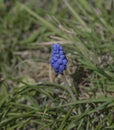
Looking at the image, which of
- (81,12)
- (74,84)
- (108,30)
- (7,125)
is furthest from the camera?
(81,12)

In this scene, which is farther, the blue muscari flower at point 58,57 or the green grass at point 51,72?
the green grass at point 51,72

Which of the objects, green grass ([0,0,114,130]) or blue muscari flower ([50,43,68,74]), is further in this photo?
green grass ([0,0,114,130])

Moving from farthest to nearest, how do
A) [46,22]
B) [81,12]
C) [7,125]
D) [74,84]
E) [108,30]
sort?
[81,12] → [46,22] → [108,30] → [74,84] → [7,125]

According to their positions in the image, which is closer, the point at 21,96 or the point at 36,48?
the point at 21,96

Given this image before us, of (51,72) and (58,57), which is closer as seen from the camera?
(58,57)

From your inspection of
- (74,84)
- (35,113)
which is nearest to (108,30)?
(74,84)

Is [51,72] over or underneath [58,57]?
underneath

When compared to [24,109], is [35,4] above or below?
above

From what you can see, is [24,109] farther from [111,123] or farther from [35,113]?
[111,123]
